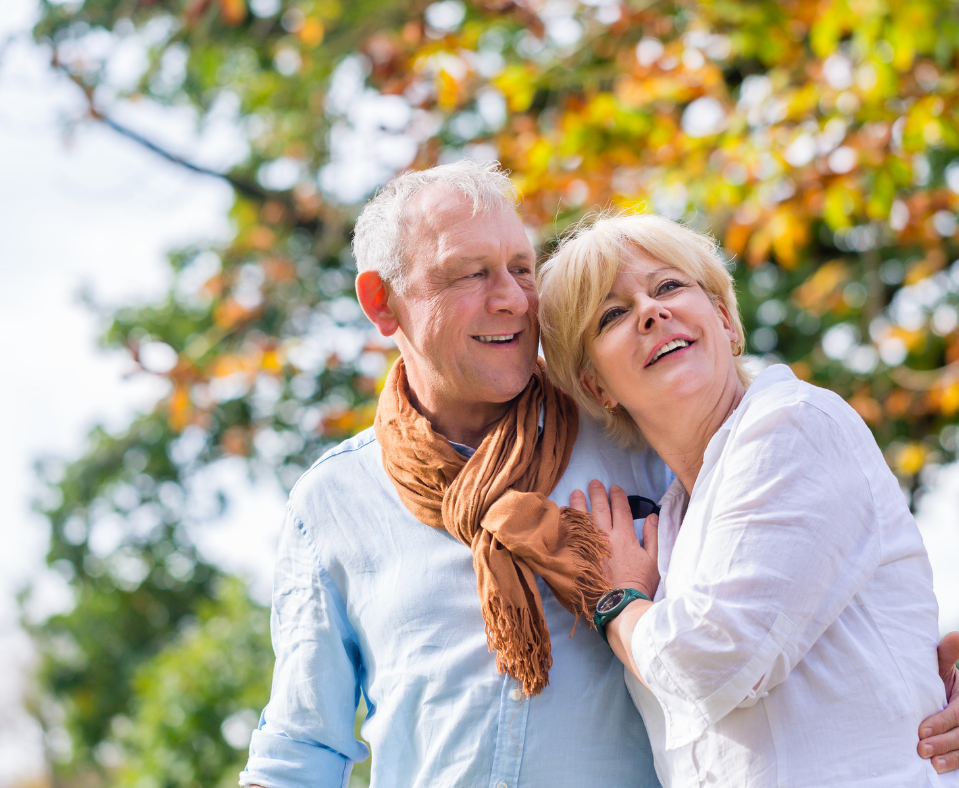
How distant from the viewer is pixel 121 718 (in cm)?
1358

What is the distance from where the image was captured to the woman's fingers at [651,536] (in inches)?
74.0

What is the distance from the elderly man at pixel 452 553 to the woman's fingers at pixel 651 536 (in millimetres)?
124

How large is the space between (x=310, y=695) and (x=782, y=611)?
1.09 meters

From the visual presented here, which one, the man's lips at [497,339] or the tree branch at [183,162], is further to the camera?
the tree branch at [183,162]

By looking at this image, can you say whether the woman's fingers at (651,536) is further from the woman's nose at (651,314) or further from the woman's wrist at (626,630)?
the woman's nose at (651,314)

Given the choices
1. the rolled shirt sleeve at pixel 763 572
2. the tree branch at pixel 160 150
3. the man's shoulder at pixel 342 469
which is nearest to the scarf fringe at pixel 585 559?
the rolled shirt sleeve at pixel 763 572

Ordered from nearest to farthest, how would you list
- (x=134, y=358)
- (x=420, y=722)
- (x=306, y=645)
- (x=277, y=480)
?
(x=420, y=722)
(x=306, y=645)
(x=134, y=358)
(x=277, y=480)

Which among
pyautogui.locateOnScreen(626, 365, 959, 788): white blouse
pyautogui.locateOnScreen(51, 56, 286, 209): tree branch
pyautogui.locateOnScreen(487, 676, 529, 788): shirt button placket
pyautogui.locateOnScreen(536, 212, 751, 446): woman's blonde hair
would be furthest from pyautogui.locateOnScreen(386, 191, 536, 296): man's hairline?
pyautogui.locateOnScreen(51, 56, 286, 209): tree branch

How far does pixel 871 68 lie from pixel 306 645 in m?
3.17

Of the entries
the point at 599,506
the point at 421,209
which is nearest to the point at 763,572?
the point at 599,506

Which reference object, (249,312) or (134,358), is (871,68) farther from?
(249,312)

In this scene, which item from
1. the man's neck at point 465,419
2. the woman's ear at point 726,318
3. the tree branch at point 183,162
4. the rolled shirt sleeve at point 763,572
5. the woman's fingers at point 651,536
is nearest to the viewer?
the rolled shirt sleeve at point 763,572

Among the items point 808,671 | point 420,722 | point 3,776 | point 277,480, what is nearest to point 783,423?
point 808,671

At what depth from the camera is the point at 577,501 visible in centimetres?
195
